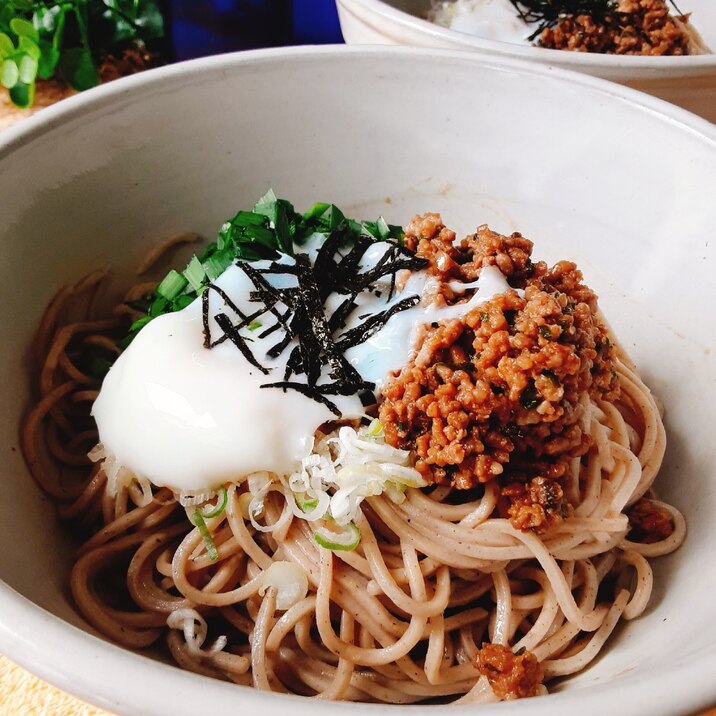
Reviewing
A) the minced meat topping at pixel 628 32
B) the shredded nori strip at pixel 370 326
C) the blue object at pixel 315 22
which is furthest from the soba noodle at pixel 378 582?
the blue object at pixel 315 22

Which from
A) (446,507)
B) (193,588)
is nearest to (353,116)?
(446,507)

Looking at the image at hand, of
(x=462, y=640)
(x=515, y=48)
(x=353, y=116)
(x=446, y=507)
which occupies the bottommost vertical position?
(x=462, y=640)

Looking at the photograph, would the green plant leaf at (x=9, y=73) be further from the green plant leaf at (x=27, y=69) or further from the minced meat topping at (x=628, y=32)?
the minced meat topping at (x=628, y=32)

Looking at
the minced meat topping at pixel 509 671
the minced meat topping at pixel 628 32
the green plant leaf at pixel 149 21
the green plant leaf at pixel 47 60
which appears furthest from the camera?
the green plant leaf at pixel 149 21

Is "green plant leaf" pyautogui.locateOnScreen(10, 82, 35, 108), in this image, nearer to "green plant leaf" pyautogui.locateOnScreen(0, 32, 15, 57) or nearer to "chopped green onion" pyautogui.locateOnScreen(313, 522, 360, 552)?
"green plant leaf" pyautogui.locateOnScreen(0, 32, 15, 57)

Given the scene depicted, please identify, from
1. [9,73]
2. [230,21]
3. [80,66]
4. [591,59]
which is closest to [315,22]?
[230,21]

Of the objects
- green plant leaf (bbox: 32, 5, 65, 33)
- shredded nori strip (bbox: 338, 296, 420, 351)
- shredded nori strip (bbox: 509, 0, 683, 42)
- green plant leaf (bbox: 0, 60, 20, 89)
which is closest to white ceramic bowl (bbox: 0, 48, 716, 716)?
shredded nori strip (bbox: 338, 296, 420, 351)

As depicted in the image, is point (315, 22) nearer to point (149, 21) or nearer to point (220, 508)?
point (149, 21)

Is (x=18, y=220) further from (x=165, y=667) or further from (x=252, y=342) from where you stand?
(x=165, y=667)
